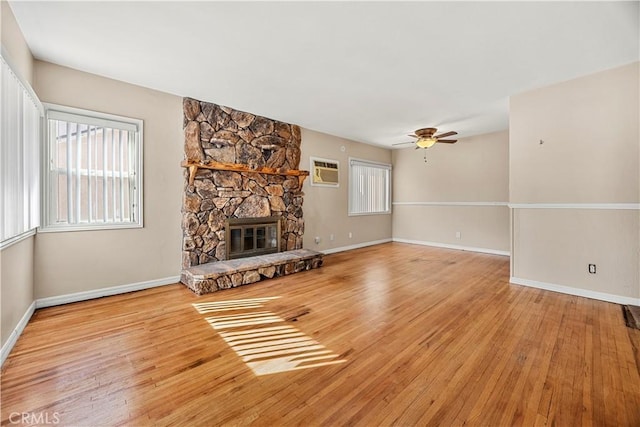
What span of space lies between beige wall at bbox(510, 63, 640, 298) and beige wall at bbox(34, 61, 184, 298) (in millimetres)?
4638

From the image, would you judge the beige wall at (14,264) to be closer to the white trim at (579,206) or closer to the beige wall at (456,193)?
the white trim at (579,206)

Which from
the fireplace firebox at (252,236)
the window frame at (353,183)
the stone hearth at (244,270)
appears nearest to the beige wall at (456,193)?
the window frame at (353,183)

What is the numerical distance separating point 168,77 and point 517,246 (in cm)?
491

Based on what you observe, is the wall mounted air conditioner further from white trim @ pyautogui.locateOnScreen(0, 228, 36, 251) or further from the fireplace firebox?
white trim @ pyautogui.locateOnScreen(0, 228, 36, 251)

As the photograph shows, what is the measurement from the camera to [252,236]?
4500 mm

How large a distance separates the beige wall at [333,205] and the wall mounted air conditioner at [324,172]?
0.09 metres

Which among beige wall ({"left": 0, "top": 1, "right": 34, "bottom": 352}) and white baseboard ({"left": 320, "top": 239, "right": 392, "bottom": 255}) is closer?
beige wall ({"left": 0, "top": 1, "right": 34, "bottom": 352})

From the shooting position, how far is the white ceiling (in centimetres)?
206

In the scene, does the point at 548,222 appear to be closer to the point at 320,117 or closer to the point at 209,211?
the point at 320,117

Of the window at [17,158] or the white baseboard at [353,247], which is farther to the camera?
the white baseboard at [353,247]

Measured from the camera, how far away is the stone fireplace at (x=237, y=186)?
382 cm

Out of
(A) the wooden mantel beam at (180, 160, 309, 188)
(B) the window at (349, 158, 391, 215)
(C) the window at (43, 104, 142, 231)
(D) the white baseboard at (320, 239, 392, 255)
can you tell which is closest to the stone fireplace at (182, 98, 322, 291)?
(A) the wooden mantel beam at (180, 160, 309, 188)

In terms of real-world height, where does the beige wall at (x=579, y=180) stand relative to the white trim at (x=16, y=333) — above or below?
above

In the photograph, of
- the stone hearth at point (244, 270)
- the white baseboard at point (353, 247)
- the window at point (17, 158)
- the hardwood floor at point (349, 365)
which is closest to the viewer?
the hardwood floor at point (349, 365)
